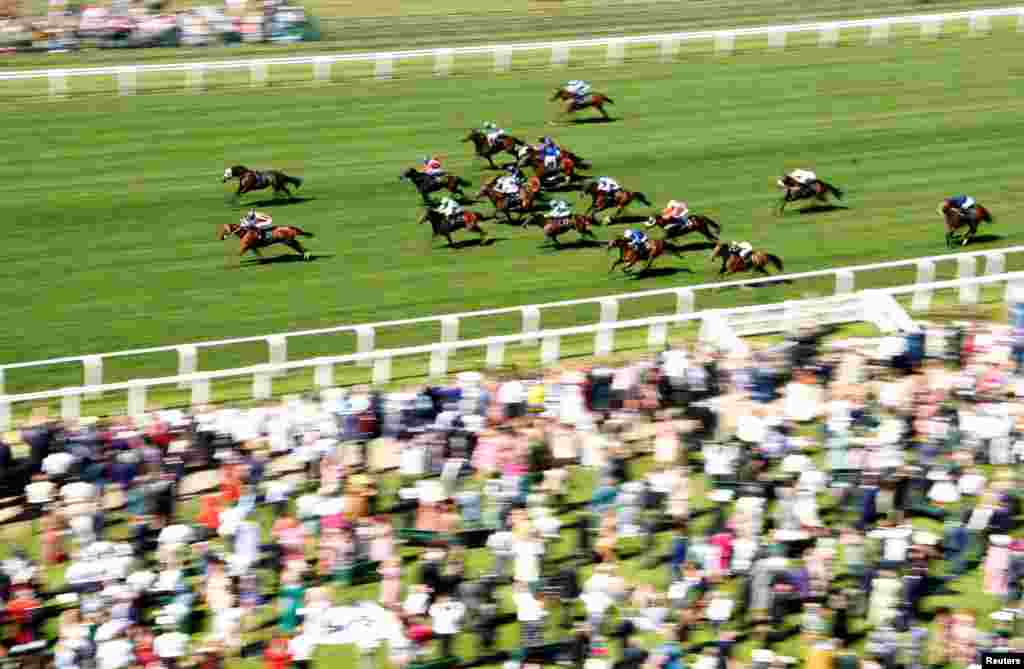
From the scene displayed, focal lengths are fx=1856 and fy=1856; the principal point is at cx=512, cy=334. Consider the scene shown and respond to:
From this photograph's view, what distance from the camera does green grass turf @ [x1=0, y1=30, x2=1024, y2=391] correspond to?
79.7ft

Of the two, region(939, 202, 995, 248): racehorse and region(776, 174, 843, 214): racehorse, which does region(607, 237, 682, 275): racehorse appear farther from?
region(939, 202, 995, 248): racehorse

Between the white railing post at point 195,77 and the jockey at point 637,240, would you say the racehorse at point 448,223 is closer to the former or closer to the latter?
the jockey at point 637,240

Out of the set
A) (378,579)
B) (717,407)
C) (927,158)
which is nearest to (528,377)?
(717,407)

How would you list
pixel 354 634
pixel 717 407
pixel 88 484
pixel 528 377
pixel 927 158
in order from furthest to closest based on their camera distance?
pixel 927 158 < pixel 528 377 < pixel 717 407 < pixel 88 484 < pixel 354 634

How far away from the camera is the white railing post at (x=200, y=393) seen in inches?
812

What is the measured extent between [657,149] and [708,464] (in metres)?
13.0

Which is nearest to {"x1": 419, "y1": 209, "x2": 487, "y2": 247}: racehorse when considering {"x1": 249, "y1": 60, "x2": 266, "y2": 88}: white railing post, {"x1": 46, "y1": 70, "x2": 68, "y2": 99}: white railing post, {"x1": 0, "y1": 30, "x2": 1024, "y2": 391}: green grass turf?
{"x1": 0, "y1": 30, "x2": 1024, "y2": 391}: green grass turf

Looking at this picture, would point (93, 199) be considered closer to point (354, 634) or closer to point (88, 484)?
point (88, 484)

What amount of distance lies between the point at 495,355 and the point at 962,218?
320 inches

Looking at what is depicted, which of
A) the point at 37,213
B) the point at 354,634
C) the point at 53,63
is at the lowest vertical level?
the point at 354,634

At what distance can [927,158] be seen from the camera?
3073 cm

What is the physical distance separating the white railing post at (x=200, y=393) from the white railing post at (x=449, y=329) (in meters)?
3.08

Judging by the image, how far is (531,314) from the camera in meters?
22.3

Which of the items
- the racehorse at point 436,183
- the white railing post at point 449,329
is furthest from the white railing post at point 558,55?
the white railing post at point 449,329
